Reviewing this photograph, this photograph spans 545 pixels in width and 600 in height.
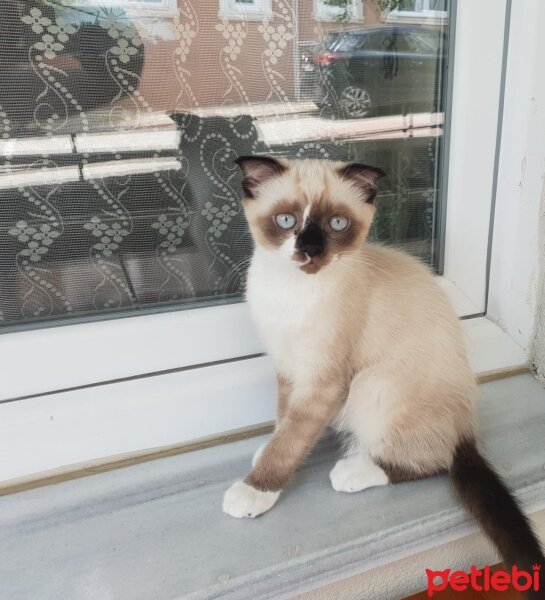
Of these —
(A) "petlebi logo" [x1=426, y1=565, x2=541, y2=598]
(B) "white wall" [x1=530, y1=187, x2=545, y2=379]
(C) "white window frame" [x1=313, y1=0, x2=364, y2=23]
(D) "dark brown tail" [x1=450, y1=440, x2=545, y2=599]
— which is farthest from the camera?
→ (B) "white wall" [x1=530, y1=187, x2=545, y2=379]

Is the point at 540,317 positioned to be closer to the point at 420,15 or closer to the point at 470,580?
the point at 470,580

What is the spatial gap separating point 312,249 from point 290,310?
128mm

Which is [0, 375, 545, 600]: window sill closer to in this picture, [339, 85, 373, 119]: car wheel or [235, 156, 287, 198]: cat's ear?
[235, 156, 287, 198]: cat's ear

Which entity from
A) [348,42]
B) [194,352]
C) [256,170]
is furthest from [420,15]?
[194,352]

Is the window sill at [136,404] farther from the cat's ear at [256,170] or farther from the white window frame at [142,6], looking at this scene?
the white window frame at [142,6]

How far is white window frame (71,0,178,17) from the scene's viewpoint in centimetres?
77

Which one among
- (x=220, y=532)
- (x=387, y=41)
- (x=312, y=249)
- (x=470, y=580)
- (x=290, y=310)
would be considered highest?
(x=387, y=41)

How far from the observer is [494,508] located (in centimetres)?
72

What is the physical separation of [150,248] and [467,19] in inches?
28.0

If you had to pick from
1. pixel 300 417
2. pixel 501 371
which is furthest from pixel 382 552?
pixel 501 371

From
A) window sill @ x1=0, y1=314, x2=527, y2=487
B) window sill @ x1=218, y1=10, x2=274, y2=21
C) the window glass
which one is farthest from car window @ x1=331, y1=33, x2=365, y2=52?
window sill @ x1=0, y1=314, x2=527, y2=487

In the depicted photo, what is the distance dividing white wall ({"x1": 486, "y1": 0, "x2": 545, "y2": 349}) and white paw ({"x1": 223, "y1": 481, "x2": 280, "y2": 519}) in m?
0.65

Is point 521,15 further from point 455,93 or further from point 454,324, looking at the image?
point 454,324

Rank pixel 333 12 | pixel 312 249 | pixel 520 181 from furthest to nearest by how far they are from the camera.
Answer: pixel 520 181, pixel 333 12, pixel 312 249
